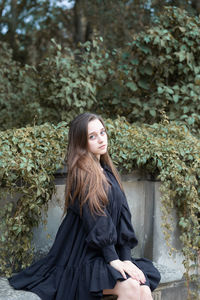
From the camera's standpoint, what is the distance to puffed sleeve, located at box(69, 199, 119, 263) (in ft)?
6.94

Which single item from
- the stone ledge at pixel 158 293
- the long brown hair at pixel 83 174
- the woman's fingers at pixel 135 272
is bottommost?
the stone ledge at pixel 158 293

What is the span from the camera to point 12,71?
500 centimetres

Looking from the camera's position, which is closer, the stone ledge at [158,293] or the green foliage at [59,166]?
the stone ledge at [158,293]

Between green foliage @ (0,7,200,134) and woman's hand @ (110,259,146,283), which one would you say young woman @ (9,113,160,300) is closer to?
woman's hand @ (110,259,146,283)

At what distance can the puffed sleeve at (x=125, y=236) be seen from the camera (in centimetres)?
229

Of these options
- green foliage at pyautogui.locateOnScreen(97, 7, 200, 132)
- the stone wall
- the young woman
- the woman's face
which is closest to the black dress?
the young woman

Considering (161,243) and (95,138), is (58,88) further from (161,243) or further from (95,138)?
(161,243)

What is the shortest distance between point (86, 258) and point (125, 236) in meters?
0.28

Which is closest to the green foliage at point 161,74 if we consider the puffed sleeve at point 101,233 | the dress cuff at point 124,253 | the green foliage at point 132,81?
the green foliage at point 132,81

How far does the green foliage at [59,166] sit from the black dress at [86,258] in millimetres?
244

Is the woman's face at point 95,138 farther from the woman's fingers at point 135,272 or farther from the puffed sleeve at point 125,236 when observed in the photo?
the woman's fingers at point 135,272

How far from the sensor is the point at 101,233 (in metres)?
2.12

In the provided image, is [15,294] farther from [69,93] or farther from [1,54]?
[1,54]

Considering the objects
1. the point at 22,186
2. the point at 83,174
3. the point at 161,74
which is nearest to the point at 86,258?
the point at 83,174
